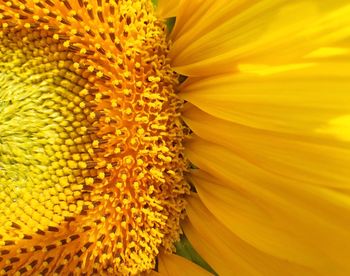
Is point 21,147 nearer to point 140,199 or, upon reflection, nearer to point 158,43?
point 140,199

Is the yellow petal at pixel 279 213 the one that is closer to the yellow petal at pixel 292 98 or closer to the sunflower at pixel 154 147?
the sunflower at pixel 154 147

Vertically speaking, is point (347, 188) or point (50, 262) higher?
point (347, 188)

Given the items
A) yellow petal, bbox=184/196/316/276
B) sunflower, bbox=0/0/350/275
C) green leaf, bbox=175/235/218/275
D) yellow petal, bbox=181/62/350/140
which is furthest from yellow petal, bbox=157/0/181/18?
green leaf, bbox=175/235/218/275

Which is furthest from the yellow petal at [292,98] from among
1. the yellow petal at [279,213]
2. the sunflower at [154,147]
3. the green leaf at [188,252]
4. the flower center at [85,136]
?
the green leaf at [188,252]

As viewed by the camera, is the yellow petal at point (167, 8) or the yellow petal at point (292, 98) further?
the yellow petal at point (167, 8)

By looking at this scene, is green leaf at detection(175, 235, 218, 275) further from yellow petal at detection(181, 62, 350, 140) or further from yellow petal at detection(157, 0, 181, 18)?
yellow petal at detection(157, 0, 181, 18)

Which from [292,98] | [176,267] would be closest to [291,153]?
[292,98]

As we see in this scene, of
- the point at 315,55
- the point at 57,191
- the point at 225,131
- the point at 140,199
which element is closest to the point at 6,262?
the point at 57,191
